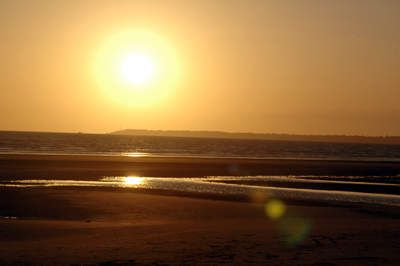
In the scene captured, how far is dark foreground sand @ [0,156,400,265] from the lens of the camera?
9125mm

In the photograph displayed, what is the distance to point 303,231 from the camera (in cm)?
1221

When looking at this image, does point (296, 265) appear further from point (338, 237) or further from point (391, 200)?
point (391, 200)

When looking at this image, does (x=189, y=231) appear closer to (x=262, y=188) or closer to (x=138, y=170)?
(x=262, y=188)

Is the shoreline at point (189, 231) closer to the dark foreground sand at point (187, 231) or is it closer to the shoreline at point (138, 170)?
the dark foreground sand at point (187, 231)

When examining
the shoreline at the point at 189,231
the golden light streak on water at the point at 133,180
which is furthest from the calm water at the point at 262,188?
the shoreline at the point at 189,231

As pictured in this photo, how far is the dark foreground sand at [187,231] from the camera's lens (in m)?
9.12

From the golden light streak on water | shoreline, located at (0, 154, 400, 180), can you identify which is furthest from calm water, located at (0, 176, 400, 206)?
shoreline, located at (0, 154, 400, 180)

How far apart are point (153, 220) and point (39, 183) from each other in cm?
1412

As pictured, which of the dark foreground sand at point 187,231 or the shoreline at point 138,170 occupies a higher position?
the shoreline at point 138,170

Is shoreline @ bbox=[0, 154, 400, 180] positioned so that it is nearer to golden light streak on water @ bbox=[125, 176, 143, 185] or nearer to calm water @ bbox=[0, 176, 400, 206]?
golden light streak on water @ bbox=[125, 176, 143, 185]

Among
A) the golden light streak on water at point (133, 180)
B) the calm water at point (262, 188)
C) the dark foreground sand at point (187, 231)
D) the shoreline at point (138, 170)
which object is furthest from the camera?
the shoreline at point (138, 170)

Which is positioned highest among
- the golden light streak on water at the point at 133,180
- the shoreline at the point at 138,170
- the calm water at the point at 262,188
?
the shoreline at the point at 138,170

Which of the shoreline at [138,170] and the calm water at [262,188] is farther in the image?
the shoreline at [138,170]

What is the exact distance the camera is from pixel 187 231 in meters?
12.2
